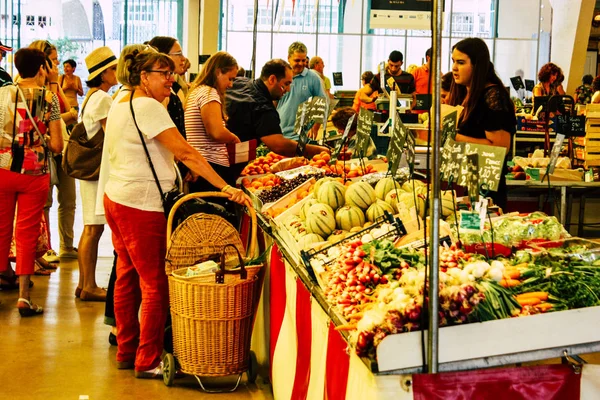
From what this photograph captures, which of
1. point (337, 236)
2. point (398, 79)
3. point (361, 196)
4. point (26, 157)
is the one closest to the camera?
point (337, 236)

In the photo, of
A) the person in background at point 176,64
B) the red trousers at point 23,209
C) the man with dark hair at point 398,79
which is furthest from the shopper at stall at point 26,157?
the man with dark hair at point 398,79

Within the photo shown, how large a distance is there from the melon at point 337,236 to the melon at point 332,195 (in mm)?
198

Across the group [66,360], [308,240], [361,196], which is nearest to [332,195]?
[361,196]

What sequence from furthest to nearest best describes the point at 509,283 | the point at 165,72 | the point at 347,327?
the point at 165,72
the point at 509,283
the point at 347,327

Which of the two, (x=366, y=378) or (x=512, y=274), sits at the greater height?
(x=512, y=274)

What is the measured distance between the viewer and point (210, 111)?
193 inches

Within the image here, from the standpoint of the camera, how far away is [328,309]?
8.55 feet

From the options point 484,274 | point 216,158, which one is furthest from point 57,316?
point 484,274

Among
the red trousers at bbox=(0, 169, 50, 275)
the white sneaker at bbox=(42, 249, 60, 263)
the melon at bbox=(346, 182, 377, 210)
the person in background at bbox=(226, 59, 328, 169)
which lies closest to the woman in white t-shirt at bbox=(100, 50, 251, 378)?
the melon at bbox=(346, 182, 377, 210)

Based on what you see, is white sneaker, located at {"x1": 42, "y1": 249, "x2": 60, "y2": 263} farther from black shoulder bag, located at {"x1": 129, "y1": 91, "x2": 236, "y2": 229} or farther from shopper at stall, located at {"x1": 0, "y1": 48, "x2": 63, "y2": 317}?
black shoulder bag, located at {"x1": 129, "y1": 91, "x2": 236, "y2": 229}

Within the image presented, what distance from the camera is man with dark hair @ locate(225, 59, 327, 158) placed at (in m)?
5.62

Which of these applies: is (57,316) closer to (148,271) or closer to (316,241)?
(148,271)

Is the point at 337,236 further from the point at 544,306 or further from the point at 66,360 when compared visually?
the point at 66,360

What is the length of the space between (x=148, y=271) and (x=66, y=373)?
0.75 meters
